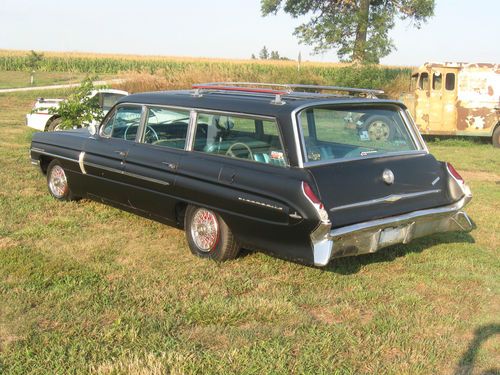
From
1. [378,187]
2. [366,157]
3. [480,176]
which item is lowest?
[480,176]

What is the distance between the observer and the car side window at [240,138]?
4.94 metres

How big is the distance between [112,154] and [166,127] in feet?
2.49

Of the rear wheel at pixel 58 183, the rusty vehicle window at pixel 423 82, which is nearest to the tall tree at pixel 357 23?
the rusty vehicle window at pixel 423 82

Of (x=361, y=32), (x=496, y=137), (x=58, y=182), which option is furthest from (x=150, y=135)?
(x=361, y=32)

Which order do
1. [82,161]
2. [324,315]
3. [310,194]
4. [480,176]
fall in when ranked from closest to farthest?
1. [324,315]
2. [310,194]
3. [82,161]
4. [480,176]

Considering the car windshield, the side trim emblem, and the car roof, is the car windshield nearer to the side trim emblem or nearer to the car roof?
the car roof

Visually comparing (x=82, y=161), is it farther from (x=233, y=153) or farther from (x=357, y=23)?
(x=357, y=23)

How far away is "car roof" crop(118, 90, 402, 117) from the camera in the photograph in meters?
4.99

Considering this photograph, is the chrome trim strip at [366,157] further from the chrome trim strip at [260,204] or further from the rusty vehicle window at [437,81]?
the rusty vehicle window at [437,81]

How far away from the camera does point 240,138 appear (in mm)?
5352

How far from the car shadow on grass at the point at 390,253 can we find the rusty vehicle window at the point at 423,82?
10.0 m

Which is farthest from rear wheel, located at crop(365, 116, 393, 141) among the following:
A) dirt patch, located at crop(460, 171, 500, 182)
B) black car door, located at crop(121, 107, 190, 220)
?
dirt patch, located at crop(460, 171, 500, 182)

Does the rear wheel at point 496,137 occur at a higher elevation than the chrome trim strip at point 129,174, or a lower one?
lower

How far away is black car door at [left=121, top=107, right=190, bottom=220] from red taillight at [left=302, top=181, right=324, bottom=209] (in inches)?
59.2
